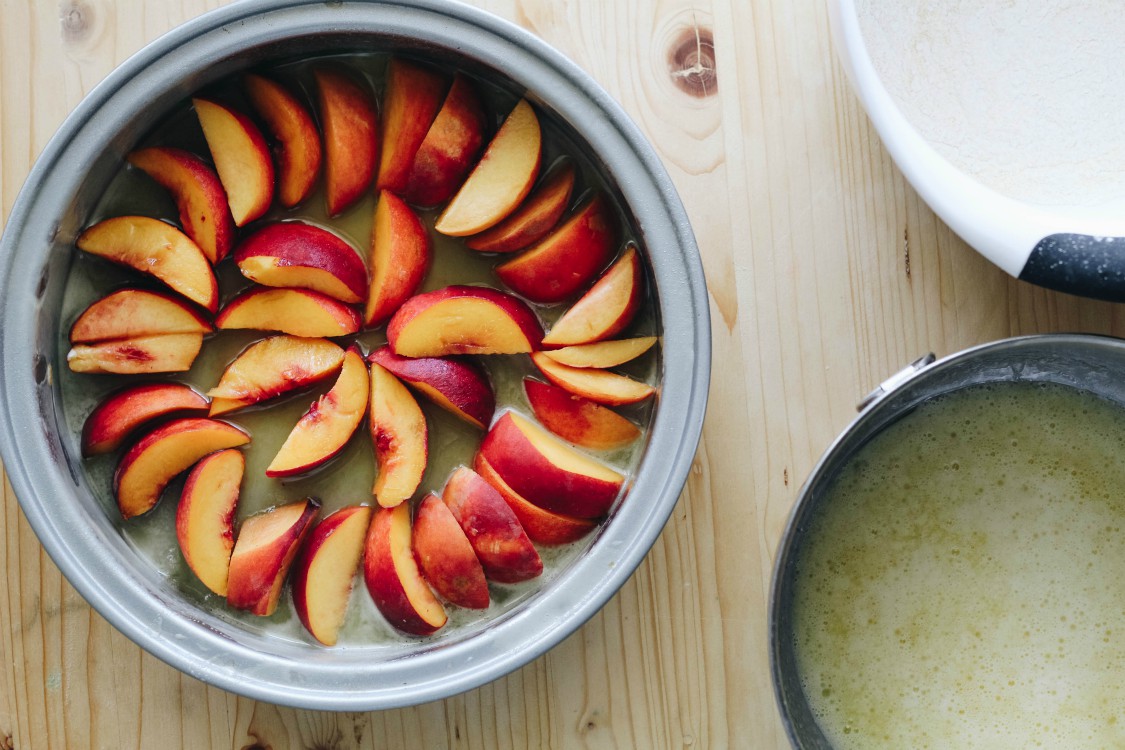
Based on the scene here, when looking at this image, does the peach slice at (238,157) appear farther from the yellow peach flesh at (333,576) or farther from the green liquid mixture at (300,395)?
the yellow peach flesh at (333,576)

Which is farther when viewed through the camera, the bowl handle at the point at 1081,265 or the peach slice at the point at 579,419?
the peach slice at the point at 579,419

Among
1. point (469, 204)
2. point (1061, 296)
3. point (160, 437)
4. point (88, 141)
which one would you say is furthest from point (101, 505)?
point (1061, 296)

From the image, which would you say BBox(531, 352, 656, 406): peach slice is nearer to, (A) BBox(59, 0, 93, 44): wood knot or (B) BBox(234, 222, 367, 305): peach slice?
(B) BBox(234, 222, 367, 305): peach slice

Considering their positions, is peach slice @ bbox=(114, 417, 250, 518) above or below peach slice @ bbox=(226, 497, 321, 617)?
above

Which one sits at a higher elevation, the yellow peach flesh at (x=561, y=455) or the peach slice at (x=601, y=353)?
the peach slice at (x=601, y=353)

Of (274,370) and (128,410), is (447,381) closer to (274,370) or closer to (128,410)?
(274,370)

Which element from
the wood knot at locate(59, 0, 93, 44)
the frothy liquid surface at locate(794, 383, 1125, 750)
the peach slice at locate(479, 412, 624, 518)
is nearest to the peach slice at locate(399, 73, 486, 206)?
the peach slice at locate(479, 412, 624, 518)

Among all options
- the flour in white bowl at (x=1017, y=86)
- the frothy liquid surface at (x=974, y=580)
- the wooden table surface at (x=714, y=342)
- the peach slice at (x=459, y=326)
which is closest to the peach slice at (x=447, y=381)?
the peach slice at (x=459, y=326)
